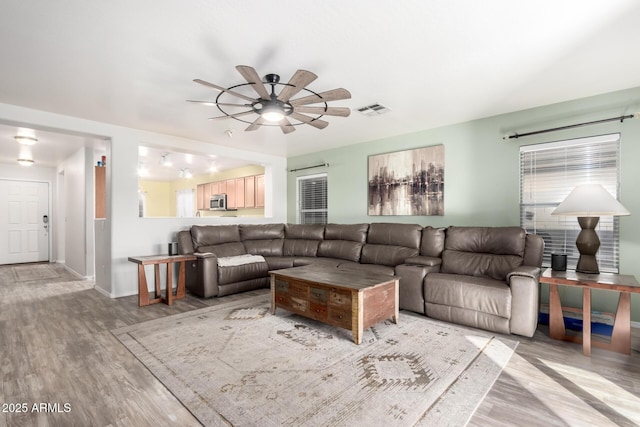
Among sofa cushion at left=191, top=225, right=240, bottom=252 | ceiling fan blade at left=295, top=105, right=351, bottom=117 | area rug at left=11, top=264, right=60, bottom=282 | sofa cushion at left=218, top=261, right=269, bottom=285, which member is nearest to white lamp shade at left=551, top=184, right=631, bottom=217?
ceiling fan blade at left=295, top=105, right=351, bottom=117

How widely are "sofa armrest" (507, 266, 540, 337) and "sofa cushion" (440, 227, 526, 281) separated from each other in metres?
0.50

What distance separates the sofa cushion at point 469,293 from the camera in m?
2.88

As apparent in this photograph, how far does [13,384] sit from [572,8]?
439 cm

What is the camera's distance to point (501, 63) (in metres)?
2.64

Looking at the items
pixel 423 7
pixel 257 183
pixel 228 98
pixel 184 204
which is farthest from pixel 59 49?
pixel 184 204

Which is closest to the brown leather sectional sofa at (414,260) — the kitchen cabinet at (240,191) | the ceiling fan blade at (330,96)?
the kitchen cabinet at (240,191)

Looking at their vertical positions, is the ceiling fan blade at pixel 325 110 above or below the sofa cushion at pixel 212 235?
above

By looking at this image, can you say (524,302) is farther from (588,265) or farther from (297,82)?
(297,82)

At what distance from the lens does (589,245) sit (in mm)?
2824

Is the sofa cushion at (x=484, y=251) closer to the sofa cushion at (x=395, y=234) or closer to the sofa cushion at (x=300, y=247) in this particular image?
the sofa cushion at (x=395, y=234)

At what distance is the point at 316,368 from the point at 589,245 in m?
2.71

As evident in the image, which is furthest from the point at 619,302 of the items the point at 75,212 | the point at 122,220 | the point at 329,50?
the point at 75,212

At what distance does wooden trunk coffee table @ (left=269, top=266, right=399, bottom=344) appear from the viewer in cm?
268

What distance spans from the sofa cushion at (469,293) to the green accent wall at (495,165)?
117cm
